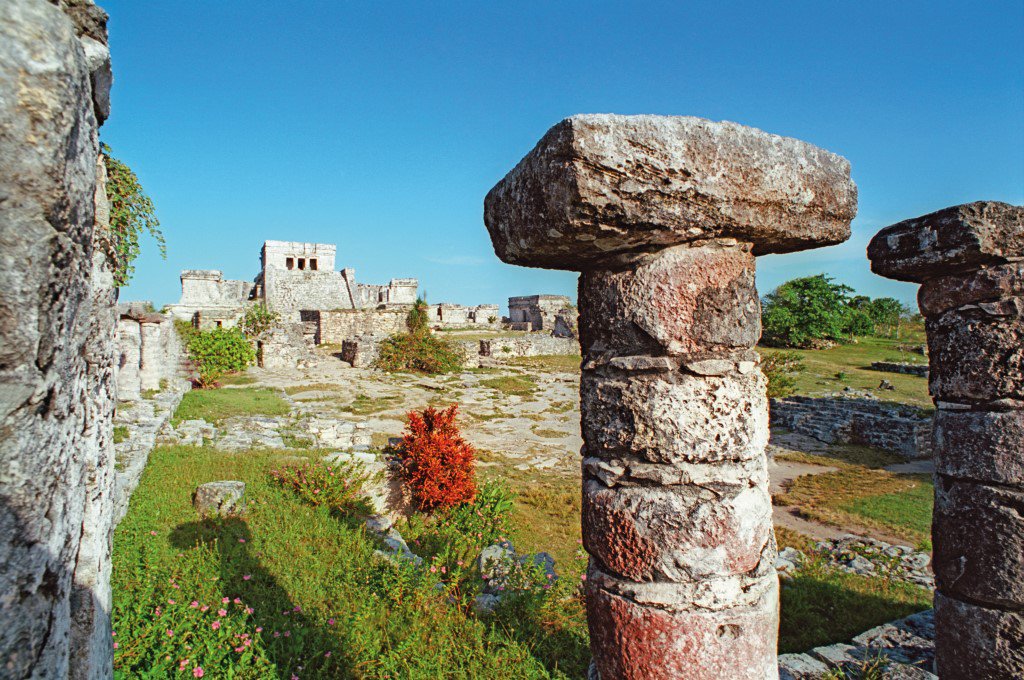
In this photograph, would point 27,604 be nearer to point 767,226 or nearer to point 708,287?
point 708,287

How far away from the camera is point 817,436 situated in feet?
50.2

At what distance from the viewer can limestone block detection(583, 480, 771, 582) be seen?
7.35ft

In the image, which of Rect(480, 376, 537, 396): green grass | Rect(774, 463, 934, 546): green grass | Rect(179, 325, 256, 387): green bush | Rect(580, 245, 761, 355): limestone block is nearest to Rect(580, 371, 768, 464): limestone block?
Rect(580, 245, 761, 355): limestone block

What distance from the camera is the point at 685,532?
7.35 feet

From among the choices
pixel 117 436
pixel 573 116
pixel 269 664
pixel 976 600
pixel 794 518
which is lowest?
pixel 794 518

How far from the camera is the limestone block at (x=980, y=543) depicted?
3.80 m

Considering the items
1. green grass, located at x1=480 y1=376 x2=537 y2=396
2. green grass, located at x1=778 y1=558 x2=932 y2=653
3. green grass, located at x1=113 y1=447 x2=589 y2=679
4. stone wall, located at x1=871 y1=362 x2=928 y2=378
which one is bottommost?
green grass, located at x1=778 y1=558 x2=932 y2=653

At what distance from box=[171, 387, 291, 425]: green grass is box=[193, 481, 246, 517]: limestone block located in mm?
5032

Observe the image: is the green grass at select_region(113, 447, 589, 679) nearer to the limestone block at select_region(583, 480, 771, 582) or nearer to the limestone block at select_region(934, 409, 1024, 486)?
the limestone block at select_region(583, 480, 771, 582)

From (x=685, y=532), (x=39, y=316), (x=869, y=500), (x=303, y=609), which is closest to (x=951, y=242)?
Answer: (x=685, y=532)

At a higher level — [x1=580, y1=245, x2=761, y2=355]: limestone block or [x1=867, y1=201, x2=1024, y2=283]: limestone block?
[x1=867, y1=201, x2=1024, y2=283]: limestone block

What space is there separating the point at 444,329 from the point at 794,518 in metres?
31.2

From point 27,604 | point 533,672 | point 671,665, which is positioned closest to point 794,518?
point 533,672

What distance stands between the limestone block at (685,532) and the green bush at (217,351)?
17442mm
